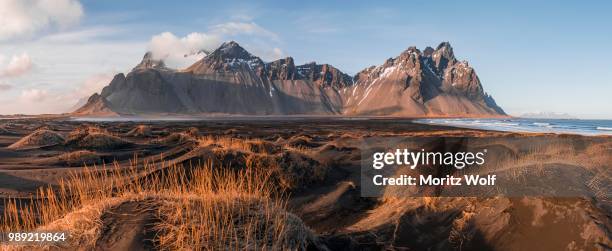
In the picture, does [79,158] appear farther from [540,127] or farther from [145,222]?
[540,127]

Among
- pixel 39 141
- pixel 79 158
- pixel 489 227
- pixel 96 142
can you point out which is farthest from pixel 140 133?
pixel 489 227

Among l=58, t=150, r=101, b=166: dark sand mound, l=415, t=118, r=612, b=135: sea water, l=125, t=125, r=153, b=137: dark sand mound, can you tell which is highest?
l=125, t=125, r=153, b=137: dark sand mound

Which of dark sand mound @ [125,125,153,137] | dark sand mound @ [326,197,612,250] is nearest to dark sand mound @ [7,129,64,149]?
dark sand mound @ [125,125,153,137]

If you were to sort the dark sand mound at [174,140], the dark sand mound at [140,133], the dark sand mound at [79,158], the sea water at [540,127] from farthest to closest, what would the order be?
the sea water at [540,127] → the dark sand mound at [140,133] → the dark sand mound at [174,140] → the dark sand mound at [79,158]

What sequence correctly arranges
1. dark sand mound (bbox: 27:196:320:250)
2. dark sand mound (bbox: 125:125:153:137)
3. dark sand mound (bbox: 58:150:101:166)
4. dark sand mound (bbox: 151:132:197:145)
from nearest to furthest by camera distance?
dark sand mound (bbox: 27:196:320:250)
dark sand mound (bbox: 58:150:101:166)
dark sand mound (bbox: 151:132:197:145)
dark sand mound (bbox: 125:125:153:137)

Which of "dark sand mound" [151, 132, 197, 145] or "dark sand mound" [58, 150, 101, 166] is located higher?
"dark sand mound" [151, 132, 197, 145]

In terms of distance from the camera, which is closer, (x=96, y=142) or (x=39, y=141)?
(x=96, y=142)

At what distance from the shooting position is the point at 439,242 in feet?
26.4

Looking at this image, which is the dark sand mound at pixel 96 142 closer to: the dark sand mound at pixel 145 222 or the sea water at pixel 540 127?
the dark sand mound at pixel 145 222

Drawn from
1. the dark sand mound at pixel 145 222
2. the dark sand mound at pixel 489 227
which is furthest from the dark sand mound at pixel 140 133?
the dark sand mound at pixel 145 222

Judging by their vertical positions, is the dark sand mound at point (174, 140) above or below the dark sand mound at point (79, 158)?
above

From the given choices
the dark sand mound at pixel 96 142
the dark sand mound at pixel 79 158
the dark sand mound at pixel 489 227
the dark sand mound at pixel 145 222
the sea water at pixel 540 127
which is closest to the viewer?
the dark sand mound at pixel 145 222

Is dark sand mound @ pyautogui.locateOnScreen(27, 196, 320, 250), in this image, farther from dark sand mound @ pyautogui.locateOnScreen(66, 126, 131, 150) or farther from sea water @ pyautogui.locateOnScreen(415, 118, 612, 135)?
sea water @ pyautogui.locateOnScreen(415, 118, 612, 135)

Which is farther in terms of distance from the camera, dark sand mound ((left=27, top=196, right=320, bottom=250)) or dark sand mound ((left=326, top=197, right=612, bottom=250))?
dark sand mound ((left=326, top=197, right=612, bottom=250))
